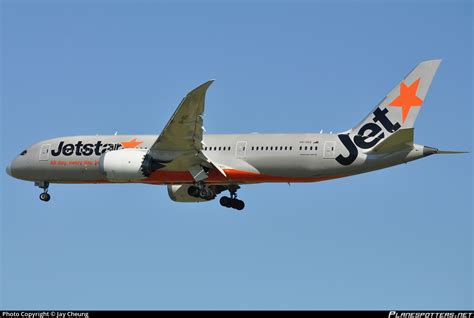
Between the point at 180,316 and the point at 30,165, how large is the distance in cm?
2452

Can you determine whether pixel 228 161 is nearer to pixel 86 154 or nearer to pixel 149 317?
pixel 86 154

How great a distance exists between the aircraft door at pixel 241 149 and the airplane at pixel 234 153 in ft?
0.15

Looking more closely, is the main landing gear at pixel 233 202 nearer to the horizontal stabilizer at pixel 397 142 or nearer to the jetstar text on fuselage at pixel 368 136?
the jetstar text on fuselage at pixel 368 136

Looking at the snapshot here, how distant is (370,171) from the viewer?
51031mm

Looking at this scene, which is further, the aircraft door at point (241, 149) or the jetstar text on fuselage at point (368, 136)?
the aircraft door at point (241, 149)

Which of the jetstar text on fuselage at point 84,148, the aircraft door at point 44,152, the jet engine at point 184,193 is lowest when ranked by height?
the jet engine at point 184,193

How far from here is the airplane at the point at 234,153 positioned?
50391 millimetres

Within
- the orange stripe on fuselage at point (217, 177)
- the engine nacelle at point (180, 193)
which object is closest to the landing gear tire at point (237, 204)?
the orange stripe on fuselage at point (217, 177)

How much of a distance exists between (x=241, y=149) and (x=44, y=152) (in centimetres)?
1092

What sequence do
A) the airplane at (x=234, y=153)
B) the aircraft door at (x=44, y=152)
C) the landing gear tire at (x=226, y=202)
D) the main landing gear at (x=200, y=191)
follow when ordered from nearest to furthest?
1. the airplane at (x=234, y=153)
2. the main landing gear at (x=200, y=191)
3. the landing gear tire at (x=226, y=202)
4. the aircraft door at (x=44, y=152)

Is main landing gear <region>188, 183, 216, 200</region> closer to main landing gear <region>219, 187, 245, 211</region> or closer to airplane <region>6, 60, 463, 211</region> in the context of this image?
airplane <region>6, 60, 463, 211</region>

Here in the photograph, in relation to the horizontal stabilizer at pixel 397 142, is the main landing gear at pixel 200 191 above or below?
above

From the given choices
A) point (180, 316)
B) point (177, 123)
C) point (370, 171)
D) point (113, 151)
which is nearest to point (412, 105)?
point (370, 171)

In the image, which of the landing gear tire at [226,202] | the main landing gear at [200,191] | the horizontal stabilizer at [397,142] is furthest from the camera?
the landing gear tire at [226,202]
